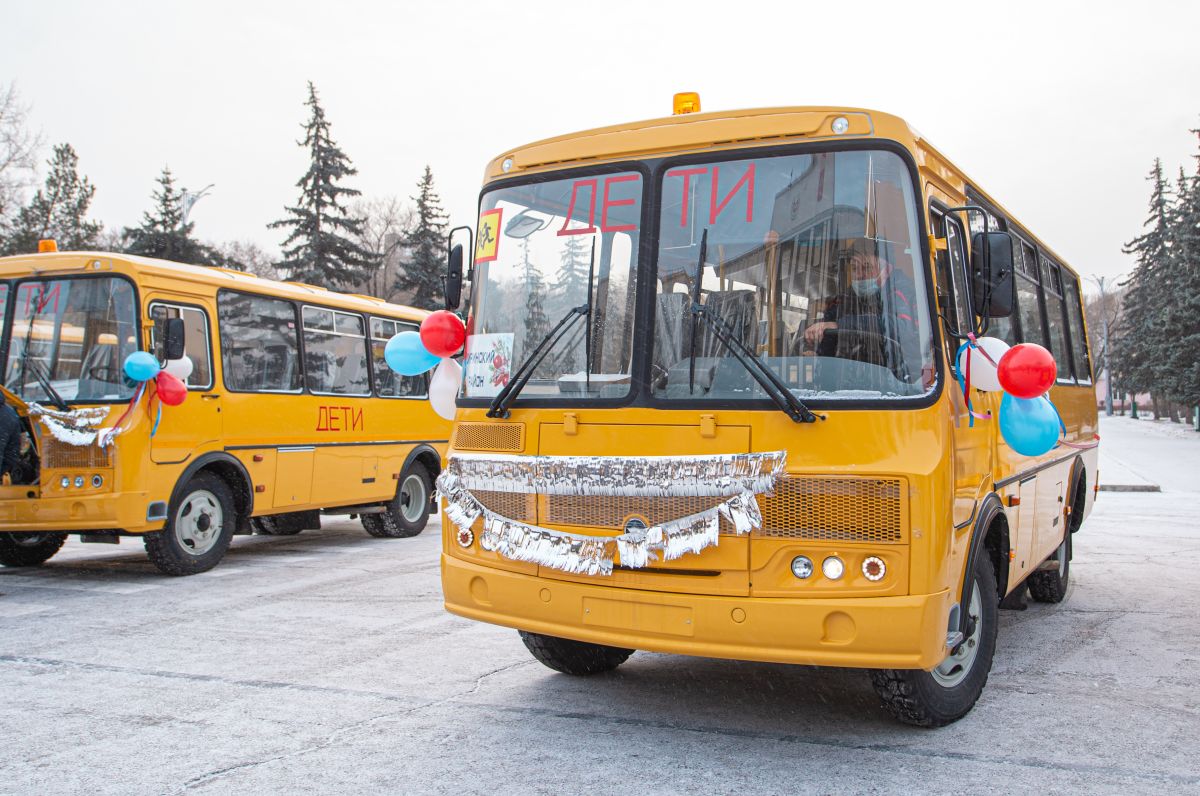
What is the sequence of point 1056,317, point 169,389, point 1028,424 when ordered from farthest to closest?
point 169,389
point 1056,317
point 1028,424

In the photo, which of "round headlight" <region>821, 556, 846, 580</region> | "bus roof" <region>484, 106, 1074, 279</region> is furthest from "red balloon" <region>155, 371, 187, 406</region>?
"round headlight" <region>821, 556, 846, 580</region>

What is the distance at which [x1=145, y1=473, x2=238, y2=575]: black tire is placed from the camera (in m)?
9.90

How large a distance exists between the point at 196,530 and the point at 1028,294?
764 centimetres

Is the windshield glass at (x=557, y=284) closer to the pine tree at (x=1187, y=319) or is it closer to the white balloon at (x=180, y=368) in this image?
the white balloon at (x=180, y=368)

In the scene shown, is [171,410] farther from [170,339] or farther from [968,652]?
[968,652]

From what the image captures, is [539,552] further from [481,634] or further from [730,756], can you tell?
[481,634]

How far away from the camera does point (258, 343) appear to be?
446 inches

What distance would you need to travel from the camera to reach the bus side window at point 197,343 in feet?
33.6

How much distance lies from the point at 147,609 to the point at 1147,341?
50.6 meters

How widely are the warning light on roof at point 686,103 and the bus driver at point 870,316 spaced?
1361 millimetres

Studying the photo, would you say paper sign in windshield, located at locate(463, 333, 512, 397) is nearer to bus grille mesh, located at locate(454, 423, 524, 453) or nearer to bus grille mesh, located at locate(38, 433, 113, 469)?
bus grille mesh, located at locate(454, 423, 524, 453)

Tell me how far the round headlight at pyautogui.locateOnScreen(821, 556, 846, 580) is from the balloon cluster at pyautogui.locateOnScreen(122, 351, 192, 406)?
692cm

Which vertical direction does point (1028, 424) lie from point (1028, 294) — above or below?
below

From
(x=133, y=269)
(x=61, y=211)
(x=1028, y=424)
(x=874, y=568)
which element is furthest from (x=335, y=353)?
(x=61, y=211)
